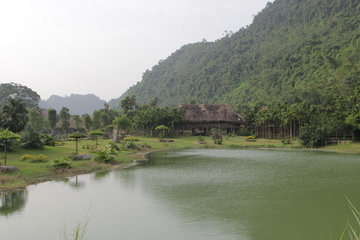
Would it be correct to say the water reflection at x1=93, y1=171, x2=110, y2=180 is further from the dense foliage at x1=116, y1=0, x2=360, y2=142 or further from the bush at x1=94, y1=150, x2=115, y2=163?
the dense foliage at x1=116, y1=0, x2=360, y2=142

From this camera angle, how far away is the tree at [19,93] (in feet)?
320

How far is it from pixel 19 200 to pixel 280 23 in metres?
135

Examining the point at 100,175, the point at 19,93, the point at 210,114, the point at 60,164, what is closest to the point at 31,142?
the point at 60,164

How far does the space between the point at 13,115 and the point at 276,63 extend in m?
84.6

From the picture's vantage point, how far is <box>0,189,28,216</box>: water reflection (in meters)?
12.6

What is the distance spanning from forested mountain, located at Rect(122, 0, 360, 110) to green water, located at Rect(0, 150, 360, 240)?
41501 millimetres

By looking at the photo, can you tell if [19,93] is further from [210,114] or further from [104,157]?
[104,157]

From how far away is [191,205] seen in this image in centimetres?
1307

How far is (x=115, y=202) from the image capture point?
14.0 meters

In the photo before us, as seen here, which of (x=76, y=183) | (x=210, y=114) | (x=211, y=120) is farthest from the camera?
(x=210, y=114)

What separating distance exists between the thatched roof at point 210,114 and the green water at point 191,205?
40.0 m

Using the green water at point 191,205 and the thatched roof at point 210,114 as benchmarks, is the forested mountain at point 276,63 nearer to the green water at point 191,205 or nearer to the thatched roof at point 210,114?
the thatched roof at point 210,114

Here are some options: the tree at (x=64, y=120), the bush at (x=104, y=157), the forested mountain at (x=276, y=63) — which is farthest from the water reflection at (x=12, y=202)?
the forested mountain at (x=276, y=63)

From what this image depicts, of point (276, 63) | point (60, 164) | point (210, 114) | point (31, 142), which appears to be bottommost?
point (60, 164)
